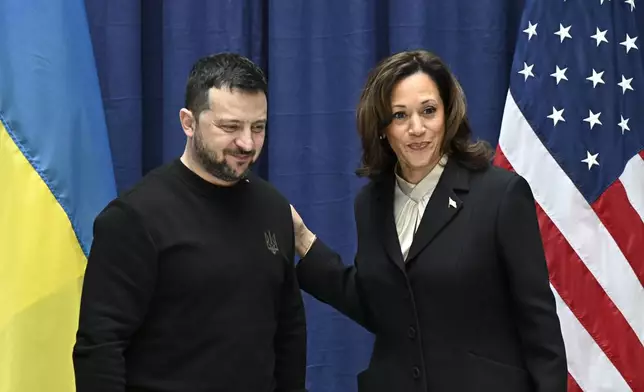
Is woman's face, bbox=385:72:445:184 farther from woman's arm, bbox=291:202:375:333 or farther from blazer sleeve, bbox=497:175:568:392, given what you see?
woman's arm, bbox=291:202:375:333

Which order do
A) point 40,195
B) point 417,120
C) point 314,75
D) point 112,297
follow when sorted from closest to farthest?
1. point 112,297
2. point 417,120
3. point 40,195
4. point 314,75

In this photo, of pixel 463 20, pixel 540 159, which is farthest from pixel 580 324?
pixel 463 20

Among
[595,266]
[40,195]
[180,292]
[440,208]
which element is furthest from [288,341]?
[595,266]

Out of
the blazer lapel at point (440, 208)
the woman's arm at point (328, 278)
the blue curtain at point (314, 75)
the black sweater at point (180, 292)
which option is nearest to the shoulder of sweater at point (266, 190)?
the black sweater at point (180, 292)

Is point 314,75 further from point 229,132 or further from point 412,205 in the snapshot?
point 229,132

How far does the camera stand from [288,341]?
5.84 ft

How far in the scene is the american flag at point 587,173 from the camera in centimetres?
233

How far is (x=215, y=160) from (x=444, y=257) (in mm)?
513

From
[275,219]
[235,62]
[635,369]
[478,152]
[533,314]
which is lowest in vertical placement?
[635,369]

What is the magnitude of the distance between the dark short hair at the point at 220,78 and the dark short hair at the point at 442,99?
26cm

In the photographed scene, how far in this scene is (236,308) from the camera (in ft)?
5.23

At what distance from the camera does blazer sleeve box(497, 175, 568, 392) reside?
5.24ft

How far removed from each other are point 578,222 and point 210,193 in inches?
47.8

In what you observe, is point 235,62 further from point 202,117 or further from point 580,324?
point 580,324
